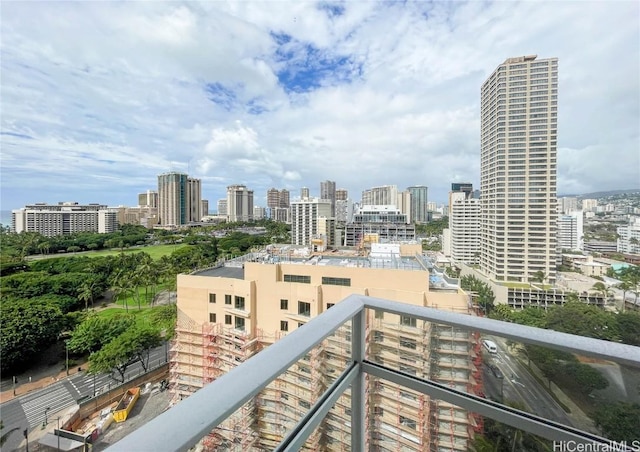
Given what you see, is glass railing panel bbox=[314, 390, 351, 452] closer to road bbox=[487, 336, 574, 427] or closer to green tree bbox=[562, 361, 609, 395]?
road bbox=[487, 336, 574, 427]

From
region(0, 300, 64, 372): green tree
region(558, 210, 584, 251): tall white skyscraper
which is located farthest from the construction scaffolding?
region(558, 210, 584, 251): tall white skyscraper

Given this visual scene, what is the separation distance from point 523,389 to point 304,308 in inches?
198

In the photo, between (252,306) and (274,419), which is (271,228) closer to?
(252,306)

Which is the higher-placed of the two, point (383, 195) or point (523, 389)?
point (383, 195)

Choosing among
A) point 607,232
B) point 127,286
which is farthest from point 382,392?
point 607,232

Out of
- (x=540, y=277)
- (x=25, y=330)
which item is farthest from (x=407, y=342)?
(x=540, y=277)

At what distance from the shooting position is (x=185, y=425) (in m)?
0.33

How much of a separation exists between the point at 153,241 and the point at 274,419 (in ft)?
121

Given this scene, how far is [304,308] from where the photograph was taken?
218 inches

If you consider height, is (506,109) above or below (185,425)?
above

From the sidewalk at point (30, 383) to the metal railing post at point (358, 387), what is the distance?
1114 centimetres

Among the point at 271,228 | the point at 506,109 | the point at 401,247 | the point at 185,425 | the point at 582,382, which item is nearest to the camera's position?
the point at 185,425

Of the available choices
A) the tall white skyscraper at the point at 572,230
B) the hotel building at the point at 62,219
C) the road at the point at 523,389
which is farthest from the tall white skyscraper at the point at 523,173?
the hotel building at the point at 62,219

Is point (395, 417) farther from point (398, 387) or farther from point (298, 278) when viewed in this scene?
point (298, 278)
